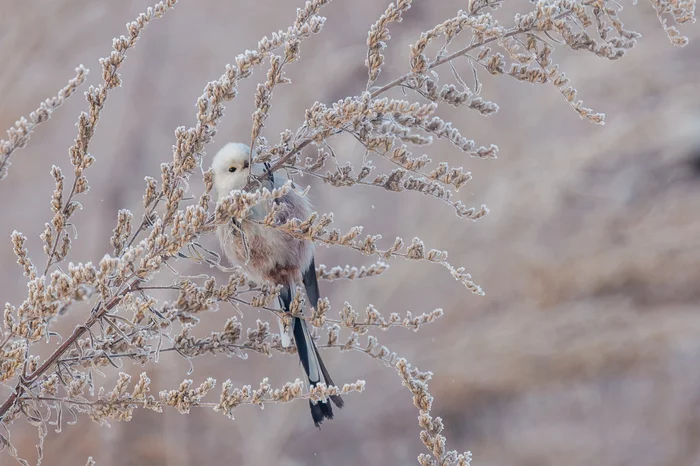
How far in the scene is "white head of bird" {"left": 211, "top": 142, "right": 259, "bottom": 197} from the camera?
101 cm

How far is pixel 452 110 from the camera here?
2.27 m

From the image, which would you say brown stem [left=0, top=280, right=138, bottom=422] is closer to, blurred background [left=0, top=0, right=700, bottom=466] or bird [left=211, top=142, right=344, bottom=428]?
bird [left=211, top=142, right=344, bottom=428]

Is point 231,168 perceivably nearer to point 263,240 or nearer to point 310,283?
point 263,240

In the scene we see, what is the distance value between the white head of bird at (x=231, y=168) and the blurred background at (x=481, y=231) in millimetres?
1046

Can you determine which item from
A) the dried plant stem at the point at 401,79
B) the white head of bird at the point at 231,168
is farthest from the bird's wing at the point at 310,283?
the dried plant stem at the point at 401,79

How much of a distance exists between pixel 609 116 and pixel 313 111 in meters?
1.94

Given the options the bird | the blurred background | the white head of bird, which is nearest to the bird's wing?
the bird

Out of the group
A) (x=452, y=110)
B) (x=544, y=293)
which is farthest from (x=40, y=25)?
(x=544, y=293)

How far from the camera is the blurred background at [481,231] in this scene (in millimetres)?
2156

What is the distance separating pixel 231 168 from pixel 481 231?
1.41 m

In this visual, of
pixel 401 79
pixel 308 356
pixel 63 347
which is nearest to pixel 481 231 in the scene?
pixel 308 356

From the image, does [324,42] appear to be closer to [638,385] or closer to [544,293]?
[544,293]

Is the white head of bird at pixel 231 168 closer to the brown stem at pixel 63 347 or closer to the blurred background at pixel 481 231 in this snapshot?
the brown stem at pixel 63 347

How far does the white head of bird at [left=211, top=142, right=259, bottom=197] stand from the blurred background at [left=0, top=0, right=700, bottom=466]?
1046mm
